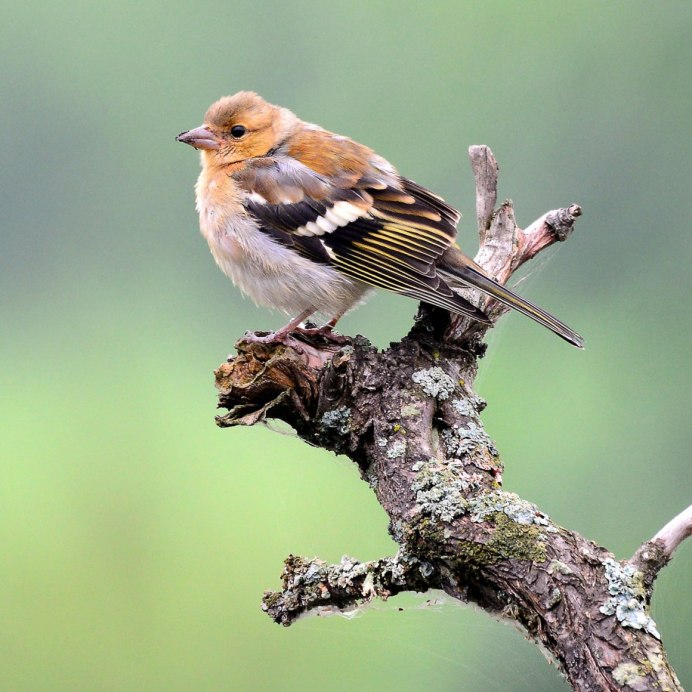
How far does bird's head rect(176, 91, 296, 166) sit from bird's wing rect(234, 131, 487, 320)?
181 millimetres

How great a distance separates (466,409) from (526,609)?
0.68m

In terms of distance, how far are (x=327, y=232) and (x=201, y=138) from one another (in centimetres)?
78

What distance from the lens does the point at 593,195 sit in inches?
240

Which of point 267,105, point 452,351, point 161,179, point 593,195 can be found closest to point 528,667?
point 452,351

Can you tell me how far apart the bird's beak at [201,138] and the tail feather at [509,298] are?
1108 mm

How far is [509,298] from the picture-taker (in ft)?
9.00

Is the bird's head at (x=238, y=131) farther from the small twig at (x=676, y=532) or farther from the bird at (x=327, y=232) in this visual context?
the small twig at (x=676, y=532)

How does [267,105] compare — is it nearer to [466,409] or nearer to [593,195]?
[466,409]

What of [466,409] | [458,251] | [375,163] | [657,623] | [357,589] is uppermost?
[375,163]

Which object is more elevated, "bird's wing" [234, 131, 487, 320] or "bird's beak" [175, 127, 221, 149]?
"bird's beak" [175, 127, 221, 149]

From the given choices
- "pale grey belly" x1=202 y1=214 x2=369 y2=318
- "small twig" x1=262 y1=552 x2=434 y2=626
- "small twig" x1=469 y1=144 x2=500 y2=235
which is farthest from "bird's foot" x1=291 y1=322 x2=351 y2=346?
"small twig" x1=262 y1=552 x2=434 y2=626

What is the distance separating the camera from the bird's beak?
137 inches

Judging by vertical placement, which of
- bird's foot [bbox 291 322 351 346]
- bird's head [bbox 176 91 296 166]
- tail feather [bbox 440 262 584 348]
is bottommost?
tail feather [bbox 440 262 584 348]

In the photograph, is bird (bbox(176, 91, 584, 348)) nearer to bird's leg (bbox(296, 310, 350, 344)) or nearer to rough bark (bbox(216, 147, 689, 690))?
bird's leg (bbox(296, 310, 350, 344))
